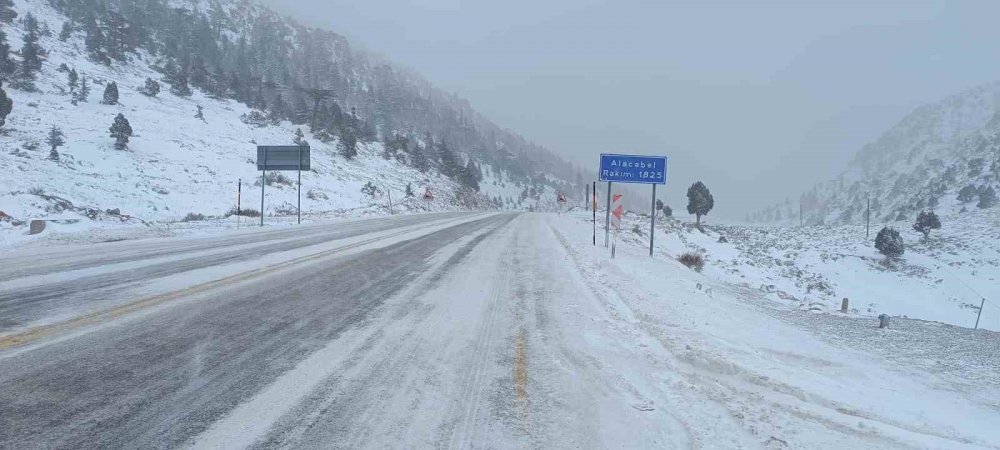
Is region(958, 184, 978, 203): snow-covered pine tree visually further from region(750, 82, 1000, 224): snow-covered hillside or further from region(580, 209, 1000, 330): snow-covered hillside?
region(580, 209, 1000, 330): snow-covered hillside

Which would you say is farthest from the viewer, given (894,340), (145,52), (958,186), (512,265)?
(145,52)

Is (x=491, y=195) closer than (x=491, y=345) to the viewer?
No

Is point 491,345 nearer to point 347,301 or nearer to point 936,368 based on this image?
point 347,301

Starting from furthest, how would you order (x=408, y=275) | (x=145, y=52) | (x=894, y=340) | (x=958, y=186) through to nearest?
(x=145, y=52) < (x=958, y=186) < (x=408, y=275) < (x=894, y=340)

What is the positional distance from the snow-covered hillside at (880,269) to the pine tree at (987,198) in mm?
16177

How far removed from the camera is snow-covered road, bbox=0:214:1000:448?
3.34 metres

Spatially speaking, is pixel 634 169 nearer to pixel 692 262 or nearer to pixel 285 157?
pixel 692 262

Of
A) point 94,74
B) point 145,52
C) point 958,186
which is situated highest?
point 145,52

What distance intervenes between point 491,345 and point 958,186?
91.2m

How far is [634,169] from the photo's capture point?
57.6 feet

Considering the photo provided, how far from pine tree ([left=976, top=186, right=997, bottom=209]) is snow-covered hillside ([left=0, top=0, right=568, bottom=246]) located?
2456 inches

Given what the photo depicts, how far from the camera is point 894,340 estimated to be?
22.0ft

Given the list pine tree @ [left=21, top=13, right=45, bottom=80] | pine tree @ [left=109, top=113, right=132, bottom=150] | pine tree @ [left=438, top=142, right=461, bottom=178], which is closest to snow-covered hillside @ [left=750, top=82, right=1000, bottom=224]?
pine tree @ [left=438, top=142, right=461, bottom=178]

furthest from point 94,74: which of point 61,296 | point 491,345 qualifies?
point 491,345
